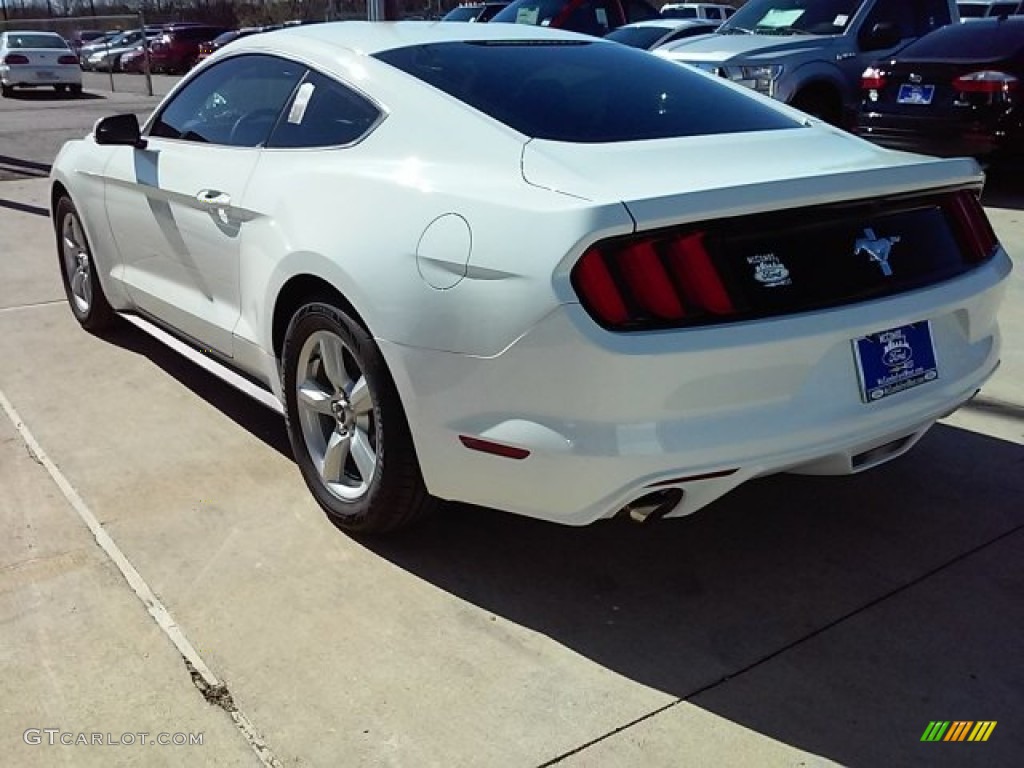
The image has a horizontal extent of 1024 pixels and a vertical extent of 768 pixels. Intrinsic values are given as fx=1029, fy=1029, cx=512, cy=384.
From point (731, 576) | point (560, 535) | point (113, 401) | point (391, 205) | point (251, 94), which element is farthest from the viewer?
point (113, 401)

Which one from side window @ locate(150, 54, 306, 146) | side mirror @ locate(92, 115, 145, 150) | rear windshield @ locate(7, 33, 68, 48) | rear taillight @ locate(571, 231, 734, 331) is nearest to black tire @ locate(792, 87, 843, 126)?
side window @ locate(150, 54, 306, 146)

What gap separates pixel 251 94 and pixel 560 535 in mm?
2058

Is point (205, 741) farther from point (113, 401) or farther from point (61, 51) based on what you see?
point (61, 51)

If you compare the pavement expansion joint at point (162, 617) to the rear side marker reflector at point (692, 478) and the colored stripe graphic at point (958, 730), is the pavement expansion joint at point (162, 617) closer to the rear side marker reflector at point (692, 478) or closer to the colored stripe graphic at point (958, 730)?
the rear side marker reflector at point (692, 478)

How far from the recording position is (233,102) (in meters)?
4.04

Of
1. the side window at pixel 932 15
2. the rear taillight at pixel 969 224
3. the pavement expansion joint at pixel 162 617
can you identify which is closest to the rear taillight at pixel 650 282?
the rear taillight at pixel 969 224

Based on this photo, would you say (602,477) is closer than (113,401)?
Yes

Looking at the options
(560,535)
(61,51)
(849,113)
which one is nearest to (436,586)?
(560,535)

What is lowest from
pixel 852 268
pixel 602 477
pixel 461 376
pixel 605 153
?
pixel 602 477

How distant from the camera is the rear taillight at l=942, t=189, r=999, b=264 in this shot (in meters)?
3.09

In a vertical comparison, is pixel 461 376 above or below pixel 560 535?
above

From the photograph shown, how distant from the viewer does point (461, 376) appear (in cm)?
268

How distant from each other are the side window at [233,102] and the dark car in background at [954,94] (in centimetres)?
636

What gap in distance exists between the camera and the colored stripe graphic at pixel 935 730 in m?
2.42
